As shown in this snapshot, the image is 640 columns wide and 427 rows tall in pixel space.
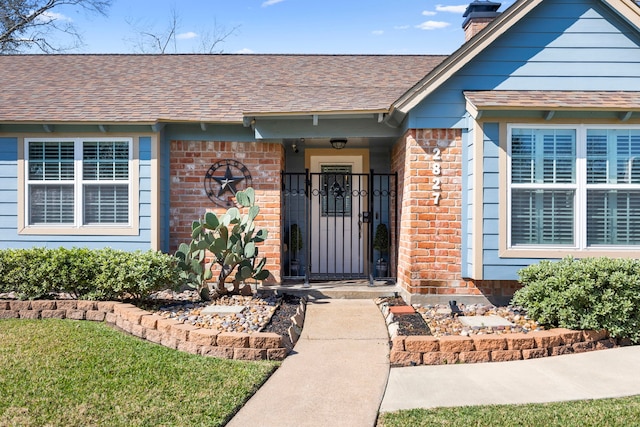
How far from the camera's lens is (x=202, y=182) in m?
8.07

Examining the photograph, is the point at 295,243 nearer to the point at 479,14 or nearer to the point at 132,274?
the point at 132,274

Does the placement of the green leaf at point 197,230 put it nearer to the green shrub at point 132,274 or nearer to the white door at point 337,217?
the green shrub at point 132,274

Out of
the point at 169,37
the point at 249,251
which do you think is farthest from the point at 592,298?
the point at 169,37

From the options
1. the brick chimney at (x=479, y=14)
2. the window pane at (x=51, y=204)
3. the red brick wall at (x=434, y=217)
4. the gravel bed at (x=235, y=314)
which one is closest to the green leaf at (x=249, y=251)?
the gravel bed at (x=235, y=314)

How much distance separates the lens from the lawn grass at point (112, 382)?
3.55 m

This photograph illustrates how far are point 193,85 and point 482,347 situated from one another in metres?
7.11

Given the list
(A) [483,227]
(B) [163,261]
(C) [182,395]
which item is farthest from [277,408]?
(A) [483,227]

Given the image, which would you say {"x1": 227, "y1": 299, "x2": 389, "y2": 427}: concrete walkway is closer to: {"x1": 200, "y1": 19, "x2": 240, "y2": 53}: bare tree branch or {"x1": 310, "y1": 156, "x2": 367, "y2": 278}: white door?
{"x1": 310, "y1": 156, "x2": 367, "y2": 278}: white door

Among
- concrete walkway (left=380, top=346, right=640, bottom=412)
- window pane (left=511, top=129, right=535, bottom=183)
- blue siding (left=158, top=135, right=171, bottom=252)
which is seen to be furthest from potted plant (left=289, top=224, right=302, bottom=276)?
concrete walkway (left=380, top=346, right=640, bottom=412)

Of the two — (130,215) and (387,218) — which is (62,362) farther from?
(387,218)

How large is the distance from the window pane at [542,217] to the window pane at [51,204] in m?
6.64

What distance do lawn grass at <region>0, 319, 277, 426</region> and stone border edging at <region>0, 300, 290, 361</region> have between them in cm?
16

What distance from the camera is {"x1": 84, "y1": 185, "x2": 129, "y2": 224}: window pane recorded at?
25.7 ft

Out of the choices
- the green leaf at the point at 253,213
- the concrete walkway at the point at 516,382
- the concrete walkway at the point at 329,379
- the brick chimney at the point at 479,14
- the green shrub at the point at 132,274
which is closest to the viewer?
the concrete walkway at the point at 329,379
